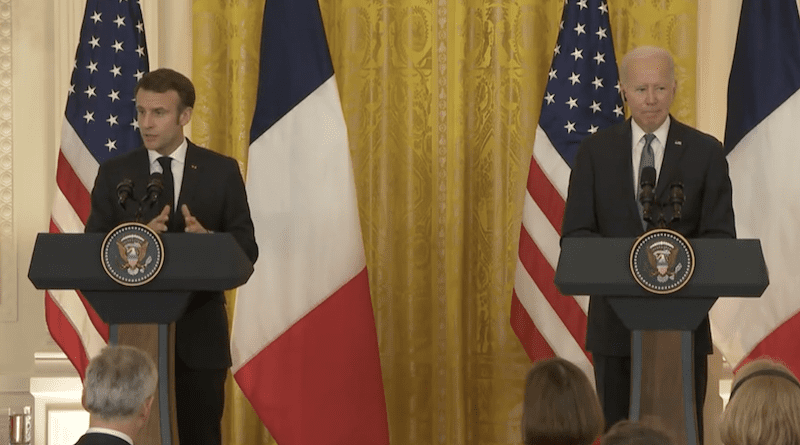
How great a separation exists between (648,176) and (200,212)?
1.69 m

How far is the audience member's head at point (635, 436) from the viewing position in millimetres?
2055

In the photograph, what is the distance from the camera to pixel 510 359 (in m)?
6.11

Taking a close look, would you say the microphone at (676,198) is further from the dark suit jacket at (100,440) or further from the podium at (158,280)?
the dark suit jacket at (100,440)

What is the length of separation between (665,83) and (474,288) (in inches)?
94.4

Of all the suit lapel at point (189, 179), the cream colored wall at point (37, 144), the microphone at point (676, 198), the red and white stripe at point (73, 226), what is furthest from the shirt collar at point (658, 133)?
the cream colored wall at point (37, 144)

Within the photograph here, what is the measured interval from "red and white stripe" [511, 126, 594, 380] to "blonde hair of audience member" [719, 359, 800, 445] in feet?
9.02

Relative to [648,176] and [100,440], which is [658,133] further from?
[100,440]

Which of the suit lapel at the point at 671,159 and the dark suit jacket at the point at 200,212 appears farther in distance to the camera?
the dark suit jacket at the point at 200,212

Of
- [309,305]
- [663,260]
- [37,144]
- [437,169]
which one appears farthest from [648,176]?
[37,144]

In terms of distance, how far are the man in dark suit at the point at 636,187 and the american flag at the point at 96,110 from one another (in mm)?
2425

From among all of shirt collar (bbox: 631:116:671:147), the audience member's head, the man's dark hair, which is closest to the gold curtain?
the man's dark hair

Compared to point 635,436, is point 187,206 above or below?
above

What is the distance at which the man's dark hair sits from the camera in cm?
423

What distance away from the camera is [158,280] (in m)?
3.65
